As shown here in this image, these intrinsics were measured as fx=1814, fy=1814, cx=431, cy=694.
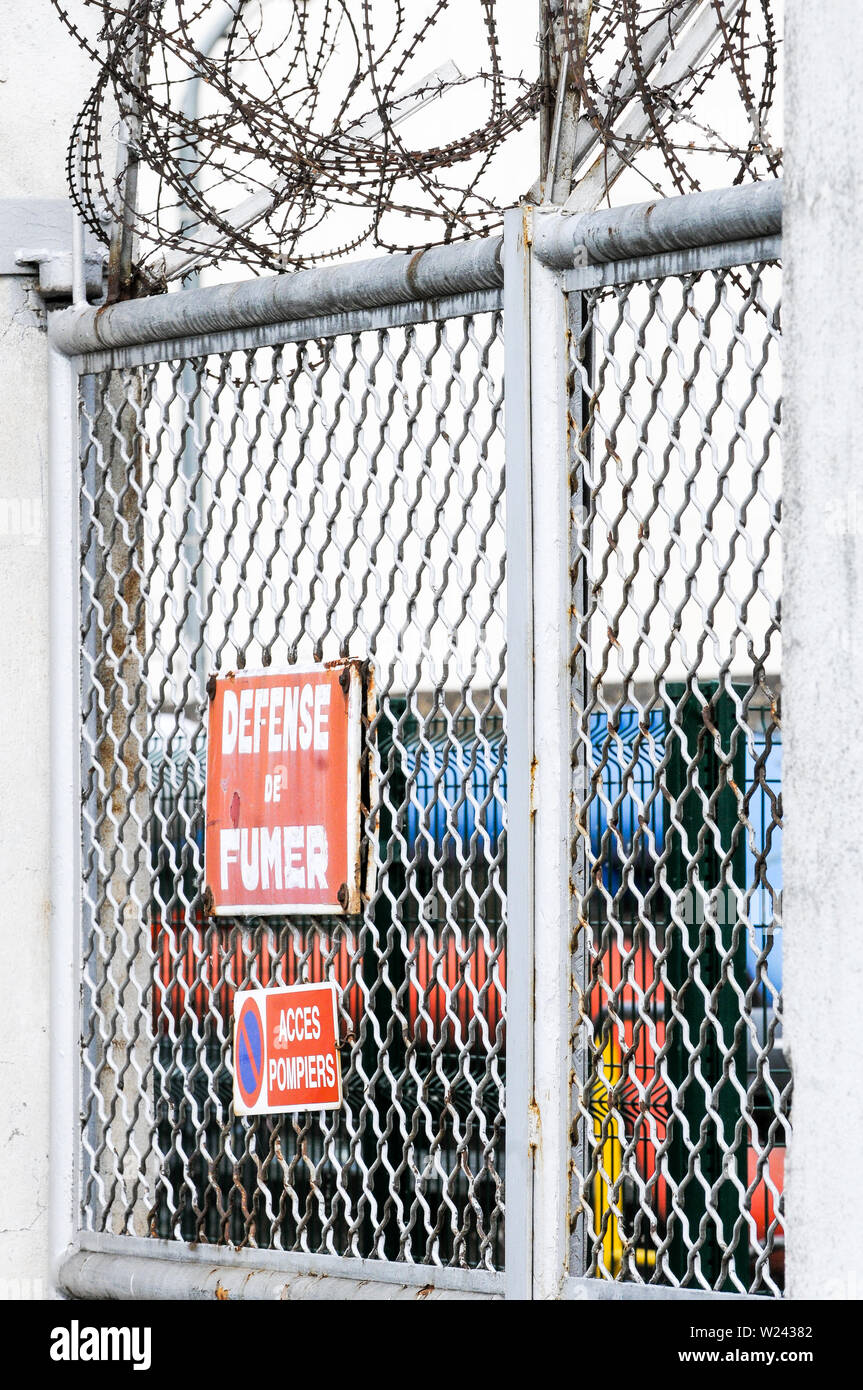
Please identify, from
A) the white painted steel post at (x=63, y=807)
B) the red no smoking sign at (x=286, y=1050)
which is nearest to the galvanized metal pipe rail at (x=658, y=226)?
the white painted steel post at (x=63, y=807)

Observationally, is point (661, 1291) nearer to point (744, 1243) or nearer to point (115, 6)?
point (744, 1243)

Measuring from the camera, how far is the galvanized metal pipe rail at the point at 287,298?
339cm

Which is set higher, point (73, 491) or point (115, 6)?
point (115, 6)

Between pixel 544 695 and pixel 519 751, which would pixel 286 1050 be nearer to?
pixel 519 751

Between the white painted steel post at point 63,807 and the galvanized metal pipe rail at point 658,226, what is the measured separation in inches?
49.4

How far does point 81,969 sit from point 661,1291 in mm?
1482

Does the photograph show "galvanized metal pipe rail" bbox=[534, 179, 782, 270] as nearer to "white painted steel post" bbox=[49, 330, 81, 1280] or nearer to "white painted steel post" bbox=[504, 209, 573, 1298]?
"white painted steel post" bbox=[504, 209, 573, 1298]

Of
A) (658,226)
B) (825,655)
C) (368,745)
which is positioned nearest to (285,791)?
(368,745)

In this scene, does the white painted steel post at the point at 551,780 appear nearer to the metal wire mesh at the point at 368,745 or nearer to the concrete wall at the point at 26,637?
the metal wire mesh at the point at 368,745

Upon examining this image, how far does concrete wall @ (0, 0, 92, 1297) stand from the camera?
3904 mm

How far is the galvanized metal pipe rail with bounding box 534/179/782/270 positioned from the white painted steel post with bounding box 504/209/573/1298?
5cm

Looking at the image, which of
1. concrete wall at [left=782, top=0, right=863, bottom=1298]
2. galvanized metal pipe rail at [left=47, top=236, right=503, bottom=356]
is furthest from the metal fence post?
concrete wall at [left=782, top=0, right=863, bottom=1298]

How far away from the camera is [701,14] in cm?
332

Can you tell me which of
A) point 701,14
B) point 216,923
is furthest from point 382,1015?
point 701,14
